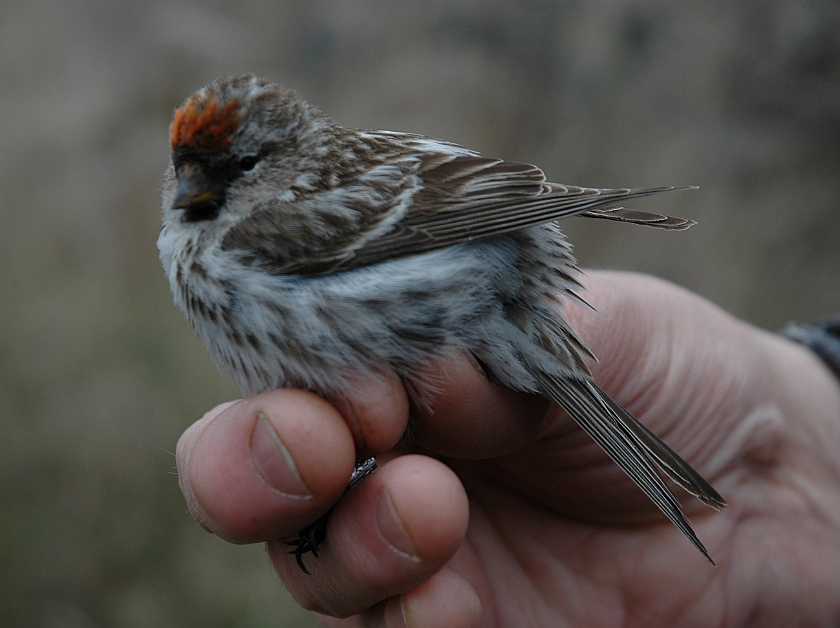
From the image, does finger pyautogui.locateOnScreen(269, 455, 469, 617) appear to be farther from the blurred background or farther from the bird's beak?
the blurred background

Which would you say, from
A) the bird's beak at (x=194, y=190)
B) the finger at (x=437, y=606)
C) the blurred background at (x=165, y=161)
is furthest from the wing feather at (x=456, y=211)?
the blurred background at (x=165, y=161)

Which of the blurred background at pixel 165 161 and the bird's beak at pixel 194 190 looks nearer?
the bird's beak at pixel 194 190

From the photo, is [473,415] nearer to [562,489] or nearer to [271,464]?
[271,464]

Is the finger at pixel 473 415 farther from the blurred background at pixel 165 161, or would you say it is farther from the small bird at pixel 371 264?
the blurred background at pixel 165 161

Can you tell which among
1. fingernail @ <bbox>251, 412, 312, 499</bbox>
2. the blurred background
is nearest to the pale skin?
fingernail @ <bbox>251, 412, 312, 499</bbox>

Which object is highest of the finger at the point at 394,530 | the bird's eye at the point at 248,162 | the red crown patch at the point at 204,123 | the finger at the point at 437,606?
the red crown patch at the point at 204,123

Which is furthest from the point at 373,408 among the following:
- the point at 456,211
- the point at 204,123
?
the point at 204,123

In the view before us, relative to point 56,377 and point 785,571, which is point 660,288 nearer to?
point 785,571

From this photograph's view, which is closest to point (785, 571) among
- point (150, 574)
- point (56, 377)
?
point (150, 574)
